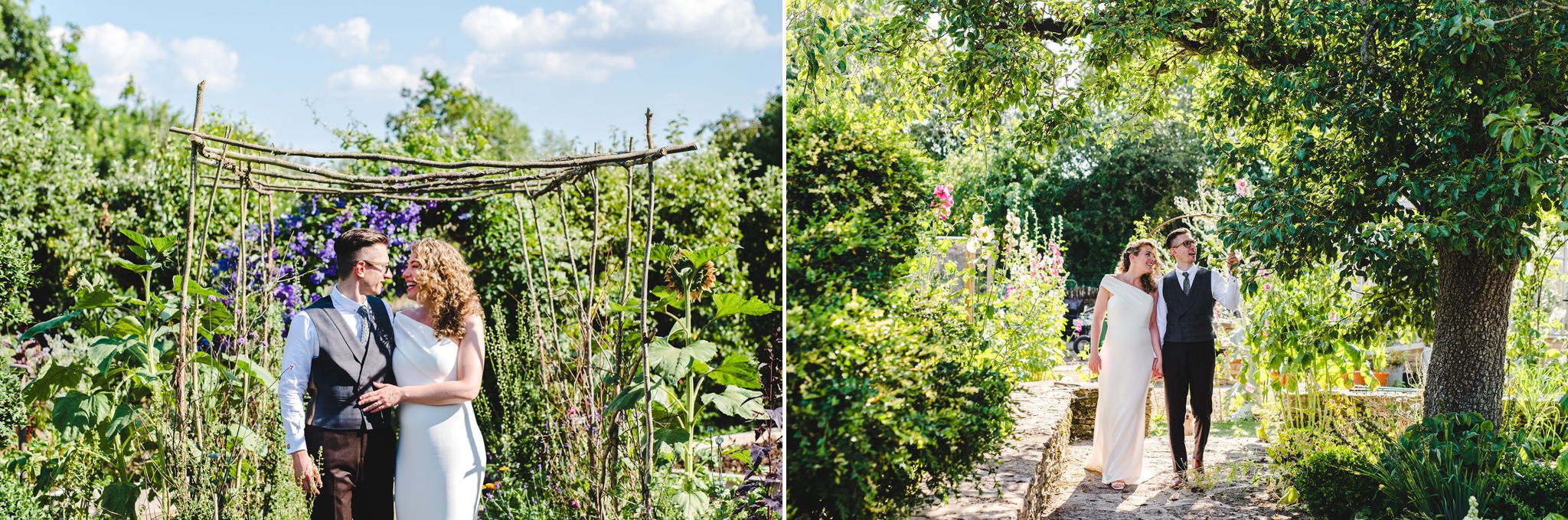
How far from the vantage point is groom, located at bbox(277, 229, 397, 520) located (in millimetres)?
2787

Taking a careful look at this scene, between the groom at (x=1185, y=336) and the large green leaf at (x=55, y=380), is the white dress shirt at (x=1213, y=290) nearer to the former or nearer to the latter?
the groom at (x=1185, y=336)

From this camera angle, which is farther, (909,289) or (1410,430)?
(1410,430)

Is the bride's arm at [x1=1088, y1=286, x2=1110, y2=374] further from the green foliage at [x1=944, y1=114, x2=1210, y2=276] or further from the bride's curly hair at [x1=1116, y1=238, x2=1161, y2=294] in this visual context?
the green foliage at [x1=944, y1=114, x2=1210, y2=276]

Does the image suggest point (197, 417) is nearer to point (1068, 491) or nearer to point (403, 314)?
point (403, 314)

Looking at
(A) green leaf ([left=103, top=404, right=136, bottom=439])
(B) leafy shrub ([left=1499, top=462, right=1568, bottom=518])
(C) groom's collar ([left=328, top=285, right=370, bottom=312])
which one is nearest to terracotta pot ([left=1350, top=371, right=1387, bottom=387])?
(B) leafy shrub ([left=1499, top=462, right=1568, bottom=518])

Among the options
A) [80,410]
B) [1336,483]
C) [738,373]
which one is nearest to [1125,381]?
[1336,483]

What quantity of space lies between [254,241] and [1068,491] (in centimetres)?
453

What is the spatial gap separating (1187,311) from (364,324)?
351 centimetres

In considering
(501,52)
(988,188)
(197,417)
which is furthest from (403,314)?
(501,52)

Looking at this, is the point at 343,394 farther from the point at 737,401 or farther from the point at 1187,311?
the point at 1187,311

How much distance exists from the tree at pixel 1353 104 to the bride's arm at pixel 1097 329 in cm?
86

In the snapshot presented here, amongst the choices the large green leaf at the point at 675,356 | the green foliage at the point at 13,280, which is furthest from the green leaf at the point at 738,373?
the green foliage at the point at 13,280

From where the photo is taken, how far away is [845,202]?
2264mm

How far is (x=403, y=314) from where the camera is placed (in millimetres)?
2865
